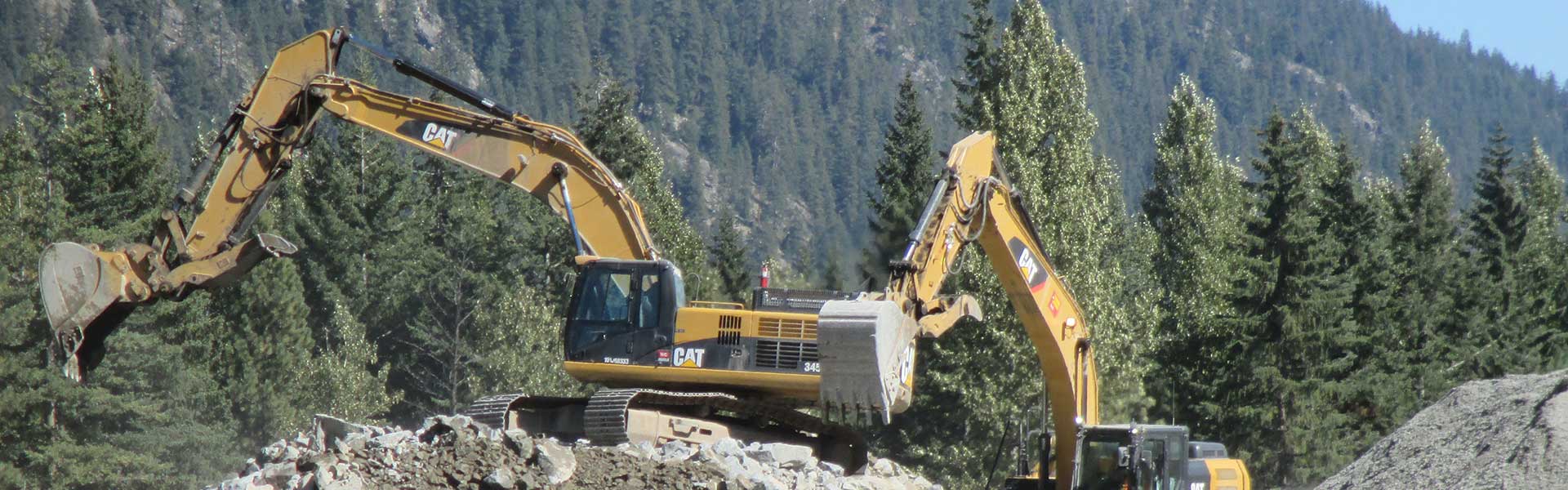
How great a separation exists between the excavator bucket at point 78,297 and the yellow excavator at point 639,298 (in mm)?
19

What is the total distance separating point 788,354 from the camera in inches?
716

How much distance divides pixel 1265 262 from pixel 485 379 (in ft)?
64.3

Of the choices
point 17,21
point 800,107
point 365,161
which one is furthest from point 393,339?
point 800,107

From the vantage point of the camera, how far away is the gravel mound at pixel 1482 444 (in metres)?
18.3

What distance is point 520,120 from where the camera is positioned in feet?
65.7

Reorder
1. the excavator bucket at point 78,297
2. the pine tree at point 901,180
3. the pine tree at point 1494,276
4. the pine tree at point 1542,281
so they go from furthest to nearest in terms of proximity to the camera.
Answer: the pine tree at point 1542,281 → the pine tree at point 1494,276 → the pine tree at point 901,180 → the excavator bucket at point 78,297

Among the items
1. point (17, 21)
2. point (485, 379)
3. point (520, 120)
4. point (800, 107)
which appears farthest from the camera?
point (800, 107)

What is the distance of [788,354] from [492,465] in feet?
15.2

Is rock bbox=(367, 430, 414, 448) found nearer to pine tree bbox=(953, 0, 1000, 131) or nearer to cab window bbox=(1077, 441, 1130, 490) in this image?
cab window bbox=(1077, 441, 1130, 490)

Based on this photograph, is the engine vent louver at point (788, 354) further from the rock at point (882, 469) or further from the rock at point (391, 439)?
the rock at point (391, 439)

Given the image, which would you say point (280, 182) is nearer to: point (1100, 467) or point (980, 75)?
point (1100, 467)

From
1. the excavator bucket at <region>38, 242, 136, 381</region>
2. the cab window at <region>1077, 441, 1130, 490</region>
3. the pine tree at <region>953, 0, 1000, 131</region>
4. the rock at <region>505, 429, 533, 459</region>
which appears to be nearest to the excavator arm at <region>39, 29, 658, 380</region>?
the excavator bucket at <region>38, 242, 136, 381</region>

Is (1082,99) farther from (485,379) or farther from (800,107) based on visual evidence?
(800,107)

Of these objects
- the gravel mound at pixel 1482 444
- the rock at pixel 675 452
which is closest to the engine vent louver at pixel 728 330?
the rock at pixel 675 452
